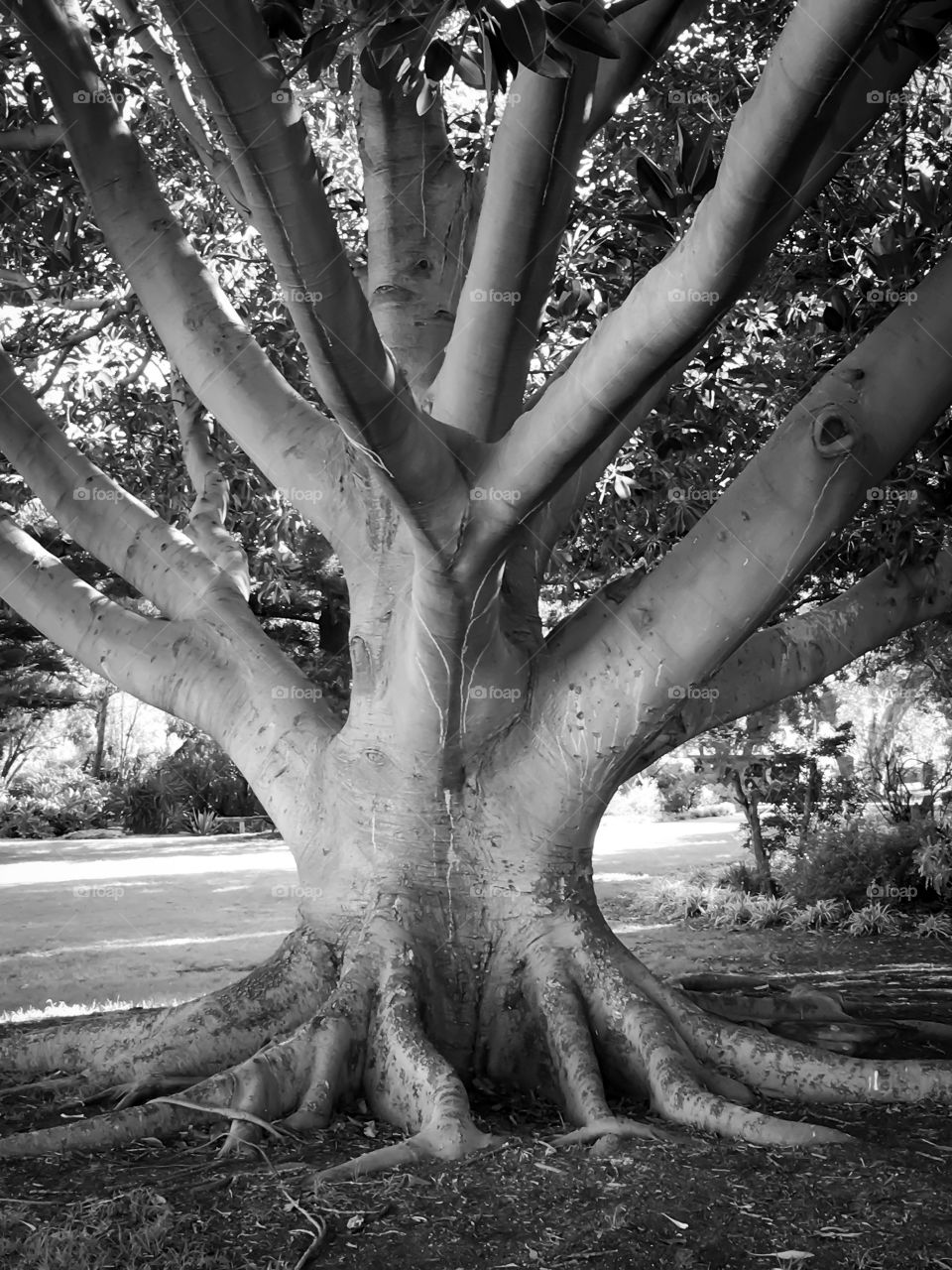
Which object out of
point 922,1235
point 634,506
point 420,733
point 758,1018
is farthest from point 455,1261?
point 634,506

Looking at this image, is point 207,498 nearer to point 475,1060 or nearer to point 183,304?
point 183,304

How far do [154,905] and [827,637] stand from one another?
797cm

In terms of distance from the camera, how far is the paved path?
801 centimetres

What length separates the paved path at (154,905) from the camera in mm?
8008

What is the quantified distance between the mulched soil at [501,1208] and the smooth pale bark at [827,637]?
208 cm

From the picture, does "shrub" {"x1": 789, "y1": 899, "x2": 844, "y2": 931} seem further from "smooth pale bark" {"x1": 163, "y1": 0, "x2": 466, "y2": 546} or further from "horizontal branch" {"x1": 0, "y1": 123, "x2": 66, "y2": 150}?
"horizontal branch" {"x1": 0, "y1": 123, "x2": 66, "y2": 150}

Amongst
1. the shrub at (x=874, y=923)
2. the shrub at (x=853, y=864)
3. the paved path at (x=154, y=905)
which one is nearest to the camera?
the paved path at (x=154, y=905)

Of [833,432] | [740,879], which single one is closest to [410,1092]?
[833,432]

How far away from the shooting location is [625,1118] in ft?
13.0

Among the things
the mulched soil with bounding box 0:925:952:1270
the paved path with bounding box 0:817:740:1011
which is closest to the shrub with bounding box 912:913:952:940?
the paved path with bounding box 0:817:740:1011

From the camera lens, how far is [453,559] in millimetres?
3791

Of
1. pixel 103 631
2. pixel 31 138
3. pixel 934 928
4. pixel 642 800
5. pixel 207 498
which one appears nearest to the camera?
pixel 31 138

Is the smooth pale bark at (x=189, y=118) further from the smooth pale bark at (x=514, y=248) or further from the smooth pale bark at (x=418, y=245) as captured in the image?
the smooth pale bark at (x=514, y=248)

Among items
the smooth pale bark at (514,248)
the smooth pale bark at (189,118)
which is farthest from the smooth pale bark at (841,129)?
the smooth pale bark at (189,118)
